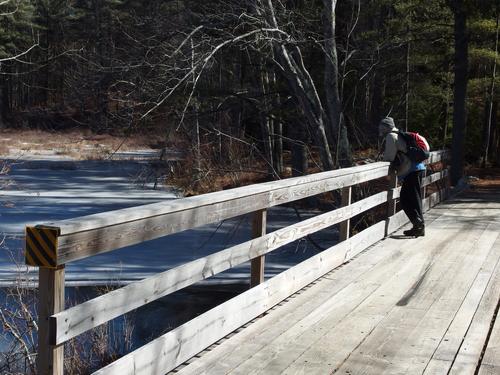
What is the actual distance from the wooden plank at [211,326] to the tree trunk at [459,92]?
43.1ft

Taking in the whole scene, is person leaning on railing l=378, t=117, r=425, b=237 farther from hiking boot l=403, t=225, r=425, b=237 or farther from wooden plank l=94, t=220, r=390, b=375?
wooden plank l=94, t=220, r=390, b=375

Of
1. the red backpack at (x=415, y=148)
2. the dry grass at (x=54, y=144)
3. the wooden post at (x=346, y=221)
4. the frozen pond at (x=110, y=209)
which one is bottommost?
the frozen pond at (x=110, y=209)

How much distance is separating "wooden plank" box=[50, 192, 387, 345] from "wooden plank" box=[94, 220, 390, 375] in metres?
0.24

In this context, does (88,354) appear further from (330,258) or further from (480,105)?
(480,105)

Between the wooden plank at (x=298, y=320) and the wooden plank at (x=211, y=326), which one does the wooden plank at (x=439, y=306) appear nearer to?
the wooden plank at (x=298, y=320)

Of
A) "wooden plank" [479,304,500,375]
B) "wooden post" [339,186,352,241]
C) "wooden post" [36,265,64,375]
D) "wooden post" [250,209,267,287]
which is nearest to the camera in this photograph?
"wooden post" [36,265,64,375]

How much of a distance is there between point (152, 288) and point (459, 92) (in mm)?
16489

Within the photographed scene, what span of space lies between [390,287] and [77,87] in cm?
749

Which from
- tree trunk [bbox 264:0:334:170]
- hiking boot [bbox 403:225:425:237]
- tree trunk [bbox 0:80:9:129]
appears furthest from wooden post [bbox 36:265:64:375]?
tree trunk [bbox 0:80:9:129]

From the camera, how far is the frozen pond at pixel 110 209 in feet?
42.5

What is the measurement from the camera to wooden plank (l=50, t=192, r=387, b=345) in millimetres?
3322

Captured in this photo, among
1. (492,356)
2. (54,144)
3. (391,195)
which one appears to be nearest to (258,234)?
(492,356)

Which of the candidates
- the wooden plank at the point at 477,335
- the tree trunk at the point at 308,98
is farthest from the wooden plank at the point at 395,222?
the tree trunk at the point at 308,98

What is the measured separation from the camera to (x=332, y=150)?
47.1 ft
